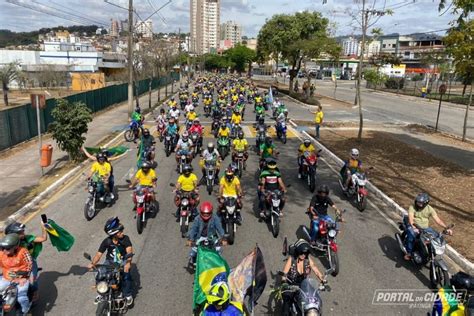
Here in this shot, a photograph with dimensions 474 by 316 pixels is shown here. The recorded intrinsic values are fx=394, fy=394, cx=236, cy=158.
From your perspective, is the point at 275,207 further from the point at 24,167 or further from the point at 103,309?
the point at 24,167

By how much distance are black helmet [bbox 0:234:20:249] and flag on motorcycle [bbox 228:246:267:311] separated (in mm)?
3352

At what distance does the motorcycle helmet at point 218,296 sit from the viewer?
491 cm

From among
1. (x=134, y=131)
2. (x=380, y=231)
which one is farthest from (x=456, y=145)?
(x=134, y=131)

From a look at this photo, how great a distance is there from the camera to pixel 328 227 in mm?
8227

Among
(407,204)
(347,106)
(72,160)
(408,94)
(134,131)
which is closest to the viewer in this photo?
(407,204)

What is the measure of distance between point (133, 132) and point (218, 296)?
58.3 feet

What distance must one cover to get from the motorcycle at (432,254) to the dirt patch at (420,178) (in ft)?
4.65

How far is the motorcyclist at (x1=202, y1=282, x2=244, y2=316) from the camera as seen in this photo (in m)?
4.92

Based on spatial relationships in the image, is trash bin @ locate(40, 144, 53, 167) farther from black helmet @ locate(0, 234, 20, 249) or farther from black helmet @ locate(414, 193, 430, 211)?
black helmet @ locate(414, 193, 430, 211)

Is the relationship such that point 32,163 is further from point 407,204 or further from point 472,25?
point 472,25


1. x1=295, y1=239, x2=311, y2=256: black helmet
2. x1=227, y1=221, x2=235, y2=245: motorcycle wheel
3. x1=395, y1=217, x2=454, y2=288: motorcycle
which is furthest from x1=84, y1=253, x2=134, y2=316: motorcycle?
x1=395, y1=217, x2=454, y2=288: motorcycle

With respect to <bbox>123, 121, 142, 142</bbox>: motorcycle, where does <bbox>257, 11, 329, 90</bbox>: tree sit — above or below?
above

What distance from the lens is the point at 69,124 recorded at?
15.4 meters

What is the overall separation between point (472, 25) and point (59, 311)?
47.9 ft
